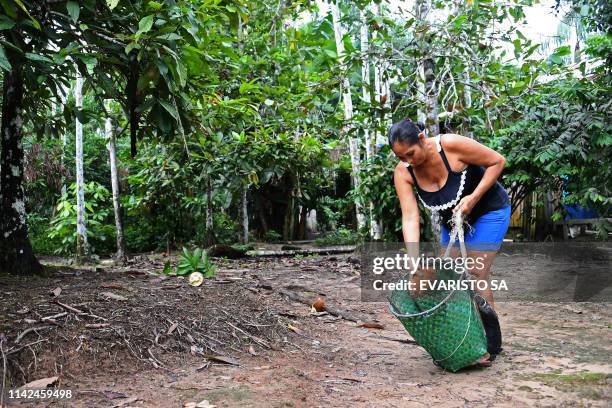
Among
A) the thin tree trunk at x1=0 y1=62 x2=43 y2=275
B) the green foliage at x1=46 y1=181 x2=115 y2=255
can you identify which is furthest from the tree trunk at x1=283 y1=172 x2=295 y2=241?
the thin tree trunk at x1=0 y1=62 x2=43 y2=275

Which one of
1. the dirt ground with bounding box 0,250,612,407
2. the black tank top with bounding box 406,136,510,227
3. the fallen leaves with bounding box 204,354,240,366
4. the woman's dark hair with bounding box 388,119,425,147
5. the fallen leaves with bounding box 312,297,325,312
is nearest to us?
the dirt ground with bounding box 0,250,612,407

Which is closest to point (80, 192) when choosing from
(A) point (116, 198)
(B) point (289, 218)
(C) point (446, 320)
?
(A) point (116, 198)

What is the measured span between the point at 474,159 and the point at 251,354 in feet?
5.63

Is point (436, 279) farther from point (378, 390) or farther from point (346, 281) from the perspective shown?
point (346, 281)

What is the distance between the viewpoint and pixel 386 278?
636cm

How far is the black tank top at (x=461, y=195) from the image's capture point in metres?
3.02

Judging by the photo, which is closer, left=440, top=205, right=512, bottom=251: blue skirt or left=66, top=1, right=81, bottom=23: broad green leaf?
left=66, top=1, right=81, bottom=23: broad green leaf

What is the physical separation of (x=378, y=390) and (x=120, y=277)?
2.87 m

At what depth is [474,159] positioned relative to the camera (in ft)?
9.84

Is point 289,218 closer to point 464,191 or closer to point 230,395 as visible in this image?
point 464,191

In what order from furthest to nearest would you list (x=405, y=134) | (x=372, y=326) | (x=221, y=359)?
1. (x=372, y=326)
2. (x=221, y=359)
3. (x=405, y=134)

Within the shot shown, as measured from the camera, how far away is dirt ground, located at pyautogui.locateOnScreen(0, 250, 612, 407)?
2.43m

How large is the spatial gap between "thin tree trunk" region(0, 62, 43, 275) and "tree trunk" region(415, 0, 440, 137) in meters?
3.54

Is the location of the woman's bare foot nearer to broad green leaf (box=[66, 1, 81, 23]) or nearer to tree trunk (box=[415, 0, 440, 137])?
tree trunk (box=[415, 0, 440, 137])
